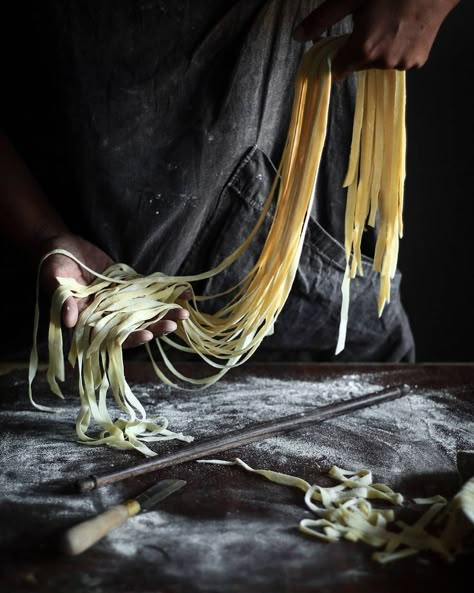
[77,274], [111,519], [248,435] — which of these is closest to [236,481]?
[248,435]

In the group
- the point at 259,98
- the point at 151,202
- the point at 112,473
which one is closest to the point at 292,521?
the point at 112,473

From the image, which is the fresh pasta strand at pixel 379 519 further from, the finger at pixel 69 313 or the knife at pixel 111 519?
the finger at pixel 69 313

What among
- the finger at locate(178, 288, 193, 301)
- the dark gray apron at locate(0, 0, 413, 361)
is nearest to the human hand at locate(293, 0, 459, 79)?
the dark gray apron at locate(0, 0, 413, 361)

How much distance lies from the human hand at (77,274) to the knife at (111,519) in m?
0.42

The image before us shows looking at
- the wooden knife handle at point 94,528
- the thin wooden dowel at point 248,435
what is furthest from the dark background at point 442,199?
the wooden knife handle at point 94,528

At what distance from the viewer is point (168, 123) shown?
1.92 metres

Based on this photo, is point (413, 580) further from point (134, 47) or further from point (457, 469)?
point (134, 47)

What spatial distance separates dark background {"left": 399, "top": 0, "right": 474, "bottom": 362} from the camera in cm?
279

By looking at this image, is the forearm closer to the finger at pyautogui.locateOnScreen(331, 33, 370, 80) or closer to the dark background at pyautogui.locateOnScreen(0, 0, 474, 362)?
the finger at pyautogui.locateOnScreen(331, 33, 370, 80)

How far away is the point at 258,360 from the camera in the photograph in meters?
2.38

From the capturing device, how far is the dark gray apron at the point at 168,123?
1.87m

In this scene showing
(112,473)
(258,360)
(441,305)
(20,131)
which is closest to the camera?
(112,473)

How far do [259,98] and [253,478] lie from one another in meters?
0.98

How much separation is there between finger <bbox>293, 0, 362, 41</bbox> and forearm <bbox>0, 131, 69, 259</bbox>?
77cm
